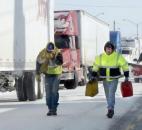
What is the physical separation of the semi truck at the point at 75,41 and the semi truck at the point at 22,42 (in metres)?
6.36

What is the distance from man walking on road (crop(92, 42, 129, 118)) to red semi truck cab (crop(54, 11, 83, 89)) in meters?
13.2

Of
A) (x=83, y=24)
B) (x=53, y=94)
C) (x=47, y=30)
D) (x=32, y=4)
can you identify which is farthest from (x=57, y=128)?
(x=83, y=24)

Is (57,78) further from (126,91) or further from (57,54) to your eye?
(126,91)

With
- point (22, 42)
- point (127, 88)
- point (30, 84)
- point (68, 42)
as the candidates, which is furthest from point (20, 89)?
point (68, 42)

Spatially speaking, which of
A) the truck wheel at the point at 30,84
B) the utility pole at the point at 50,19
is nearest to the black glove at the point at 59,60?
the truck wheel at the point at 30,84

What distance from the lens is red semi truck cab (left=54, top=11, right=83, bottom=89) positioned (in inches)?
1193

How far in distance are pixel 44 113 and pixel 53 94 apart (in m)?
0.99

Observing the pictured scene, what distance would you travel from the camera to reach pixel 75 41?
1288 inches

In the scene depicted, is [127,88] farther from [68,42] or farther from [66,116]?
[68,42]

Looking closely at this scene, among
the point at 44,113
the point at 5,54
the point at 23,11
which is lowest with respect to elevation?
the point at 44,113

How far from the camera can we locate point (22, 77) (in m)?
22.7

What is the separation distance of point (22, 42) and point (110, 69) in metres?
5.27

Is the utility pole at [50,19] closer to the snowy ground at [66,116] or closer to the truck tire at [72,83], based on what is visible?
the snowy ground at [66,116]

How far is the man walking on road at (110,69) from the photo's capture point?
52.6 ft
